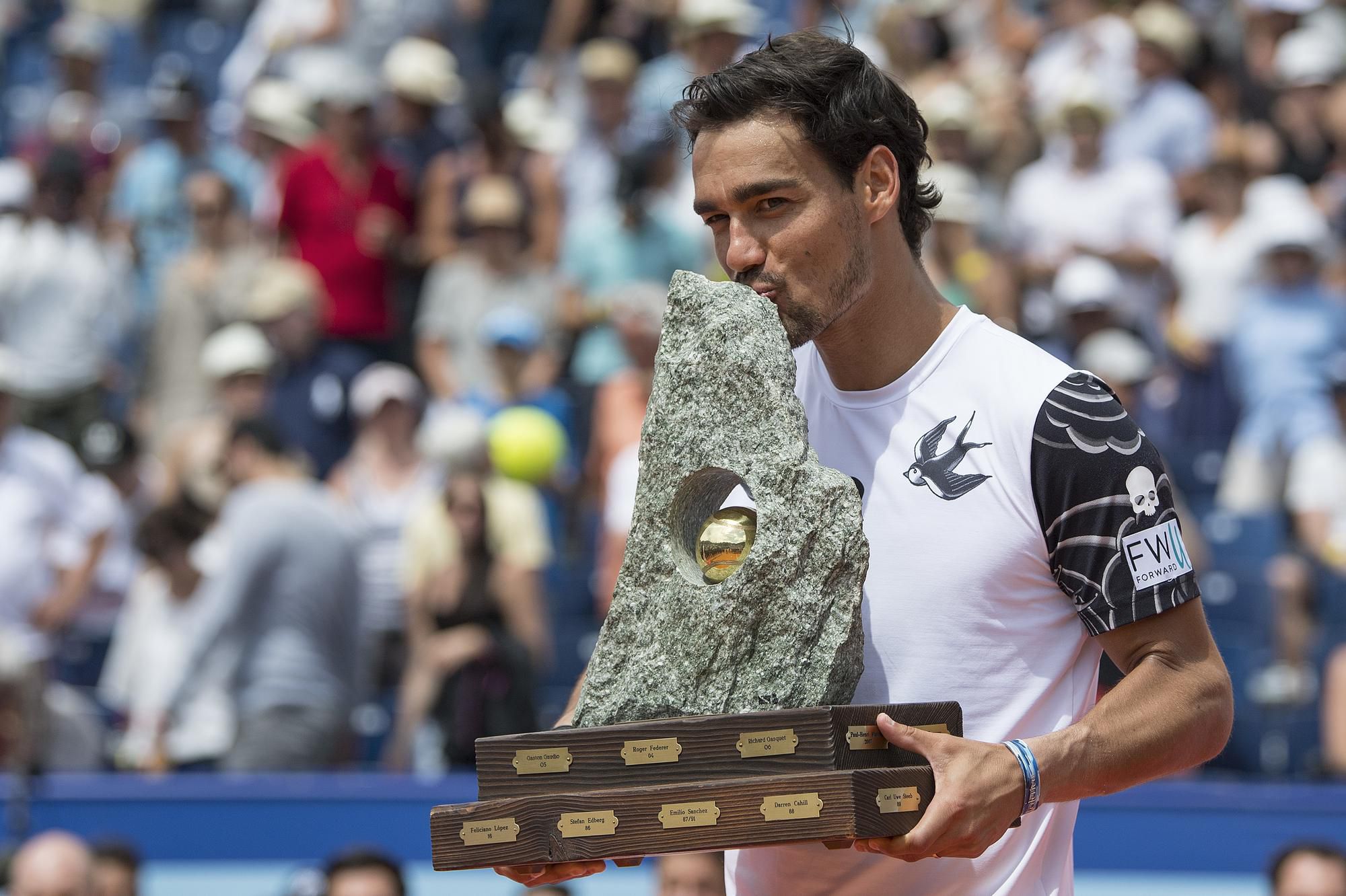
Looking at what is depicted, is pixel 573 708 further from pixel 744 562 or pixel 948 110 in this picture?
pixel 948 110

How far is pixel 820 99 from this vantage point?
107 inches

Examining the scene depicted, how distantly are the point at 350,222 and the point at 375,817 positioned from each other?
13.9ft

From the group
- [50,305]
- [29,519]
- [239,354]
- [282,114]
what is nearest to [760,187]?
[239,354]

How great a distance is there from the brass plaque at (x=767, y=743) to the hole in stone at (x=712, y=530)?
0.92 ft

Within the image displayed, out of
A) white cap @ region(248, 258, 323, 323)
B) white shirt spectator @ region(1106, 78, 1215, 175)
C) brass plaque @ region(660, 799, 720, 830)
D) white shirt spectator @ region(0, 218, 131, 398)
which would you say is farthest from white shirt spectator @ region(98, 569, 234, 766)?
white shirt spectator @ region(1106, 78, 1215, 175)

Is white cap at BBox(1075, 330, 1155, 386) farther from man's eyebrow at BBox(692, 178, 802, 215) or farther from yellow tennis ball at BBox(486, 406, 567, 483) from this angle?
man's eyebrow at BBox(692, 178, 802, 215)

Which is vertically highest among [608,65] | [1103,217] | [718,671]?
[608,65]

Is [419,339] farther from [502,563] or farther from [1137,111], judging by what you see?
[1137,111]

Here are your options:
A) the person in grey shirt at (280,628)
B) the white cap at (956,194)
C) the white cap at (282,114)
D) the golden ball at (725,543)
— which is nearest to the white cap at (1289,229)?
the white cap at (956,194)

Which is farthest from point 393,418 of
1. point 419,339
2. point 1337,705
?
point 1337,705

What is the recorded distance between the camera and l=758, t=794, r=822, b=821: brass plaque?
2354 mm

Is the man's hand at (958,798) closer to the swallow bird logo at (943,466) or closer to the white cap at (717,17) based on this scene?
the swallow bird logo at (943,466)

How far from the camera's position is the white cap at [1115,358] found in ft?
25.8

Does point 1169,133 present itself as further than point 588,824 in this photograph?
Yes
